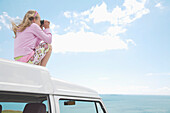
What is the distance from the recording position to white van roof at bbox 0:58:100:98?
2.56 meters

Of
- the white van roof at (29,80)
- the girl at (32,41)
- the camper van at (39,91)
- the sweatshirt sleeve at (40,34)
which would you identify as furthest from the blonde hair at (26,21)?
the white van roof at (29,80)

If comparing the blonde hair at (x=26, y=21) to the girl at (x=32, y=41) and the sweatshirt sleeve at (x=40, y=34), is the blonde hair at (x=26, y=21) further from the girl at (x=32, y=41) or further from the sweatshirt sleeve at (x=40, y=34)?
the sweatshirt sleeve at (x=40, y=34)

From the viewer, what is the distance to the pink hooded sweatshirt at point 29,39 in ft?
15.3

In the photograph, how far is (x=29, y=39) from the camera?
15.7ft

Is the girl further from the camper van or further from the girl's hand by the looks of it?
the camper van

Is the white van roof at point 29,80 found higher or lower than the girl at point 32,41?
lower

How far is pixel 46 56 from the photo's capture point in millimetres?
4707

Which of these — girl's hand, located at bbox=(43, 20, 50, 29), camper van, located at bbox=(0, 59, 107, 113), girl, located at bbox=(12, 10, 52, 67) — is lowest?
camper van, located at bbox=(0, 59, 107, 113)

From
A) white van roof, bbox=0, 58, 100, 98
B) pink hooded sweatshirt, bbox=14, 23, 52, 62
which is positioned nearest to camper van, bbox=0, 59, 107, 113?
white van roof, bbox=0, 58, 100, 98

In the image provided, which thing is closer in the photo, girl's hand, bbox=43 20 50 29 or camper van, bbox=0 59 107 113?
camper van, bbox=0 59 107 113

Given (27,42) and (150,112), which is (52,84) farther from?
(150,112)

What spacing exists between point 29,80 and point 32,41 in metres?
2.12

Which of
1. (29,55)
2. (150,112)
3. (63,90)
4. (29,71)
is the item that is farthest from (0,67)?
(150,112)

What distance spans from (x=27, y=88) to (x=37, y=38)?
7.59ft
